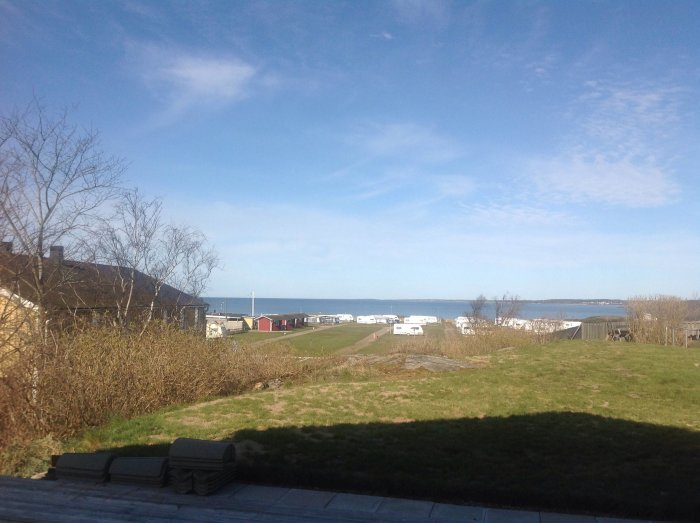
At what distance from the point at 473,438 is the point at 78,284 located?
38.2ft

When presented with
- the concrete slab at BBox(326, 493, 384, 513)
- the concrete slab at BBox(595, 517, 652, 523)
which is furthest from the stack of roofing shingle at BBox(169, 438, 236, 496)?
the concrete slab at BBox(595, 517, 652, 523)

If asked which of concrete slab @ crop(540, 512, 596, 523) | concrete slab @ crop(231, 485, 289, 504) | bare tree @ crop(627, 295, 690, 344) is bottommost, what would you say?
concrete slab @ crop(231, 485, 289, 504)

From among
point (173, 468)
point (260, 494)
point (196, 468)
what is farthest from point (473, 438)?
point (173, 468)

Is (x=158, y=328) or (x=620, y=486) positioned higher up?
(x=158, y=328)

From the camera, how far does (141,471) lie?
5.28m

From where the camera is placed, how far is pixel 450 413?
910cm

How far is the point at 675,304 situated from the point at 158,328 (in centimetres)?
2502

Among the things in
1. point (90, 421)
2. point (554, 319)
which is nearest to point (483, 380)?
point (90, 421)

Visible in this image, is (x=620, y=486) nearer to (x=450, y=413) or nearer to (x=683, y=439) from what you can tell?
(x=683, y=439)

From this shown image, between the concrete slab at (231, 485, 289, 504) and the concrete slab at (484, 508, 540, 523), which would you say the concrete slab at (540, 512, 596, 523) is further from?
the concrete slab at (231, 485, 289, 504)

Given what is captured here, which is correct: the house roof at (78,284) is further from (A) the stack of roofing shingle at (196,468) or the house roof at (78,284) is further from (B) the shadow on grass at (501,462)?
(A) the stack of roofing shingle at (196,468)

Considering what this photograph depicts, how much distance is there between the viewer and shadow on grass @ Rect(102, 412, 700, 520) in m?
5.09

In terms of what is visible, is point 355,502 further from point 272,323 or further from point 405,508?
point 272,323

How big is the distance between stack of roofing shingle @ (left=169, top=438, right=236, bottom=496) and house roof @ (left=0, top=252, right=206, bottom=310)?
444cm
